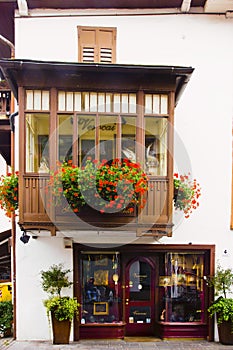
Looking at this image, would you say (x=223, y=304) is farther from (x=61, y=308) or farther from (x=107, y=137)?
(x=107, y=137)

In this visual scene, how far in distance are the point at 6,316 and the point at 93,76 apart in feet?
19.3

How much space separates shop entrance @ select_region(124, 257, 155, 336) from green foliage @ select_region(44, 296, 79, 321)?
147 cm

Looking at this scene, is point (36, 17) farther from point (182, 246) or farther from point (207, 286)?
point (207, 286)

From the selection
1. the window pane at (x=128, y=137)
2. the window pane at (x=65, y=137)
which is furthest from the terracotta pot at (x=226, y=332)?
the window pane at (x=65, y=137)

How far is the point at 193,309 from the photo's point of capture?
8.98m

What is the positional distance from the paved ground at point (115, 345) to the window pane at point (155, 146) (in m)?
3.86

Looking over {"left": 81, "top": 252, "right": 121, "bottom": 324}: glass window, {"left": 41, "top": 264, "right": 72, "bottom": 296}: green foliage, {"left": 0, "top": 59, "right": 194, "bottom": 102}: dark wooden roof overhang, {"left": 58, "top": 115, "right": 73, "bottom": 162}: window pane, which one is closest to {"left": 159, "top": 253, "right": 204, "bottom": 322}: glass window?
{"left": 81, "top": 252, "right": 121, "bottom": 324}: glass window

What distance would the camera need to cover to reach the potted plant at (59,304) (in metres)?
8.09

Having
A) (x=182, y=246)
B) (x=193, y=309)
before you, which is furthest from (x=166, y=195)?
(x=193, y=309)

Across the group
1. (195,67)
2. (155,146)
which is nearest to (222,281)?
(155,146)

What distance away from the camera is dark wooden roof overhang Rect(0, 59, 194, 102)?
7.37 metres

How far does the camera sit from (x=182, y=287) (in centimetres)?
904

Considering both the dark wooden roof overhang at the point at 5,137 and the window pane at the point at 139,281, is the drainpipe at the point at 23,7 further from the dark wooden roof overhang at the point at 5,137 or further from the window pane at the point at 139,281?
the window pane at the point at 139,281

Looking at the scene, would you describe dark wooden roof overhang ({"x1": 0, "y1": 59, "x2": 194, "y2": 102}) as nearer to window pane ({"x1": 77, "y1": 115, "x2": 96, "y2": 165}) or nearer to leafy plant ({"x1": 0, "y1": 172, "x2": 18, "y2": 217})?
window pane ({"x1": 77, "y1": 115, "x2": 96, "y2": 165})
